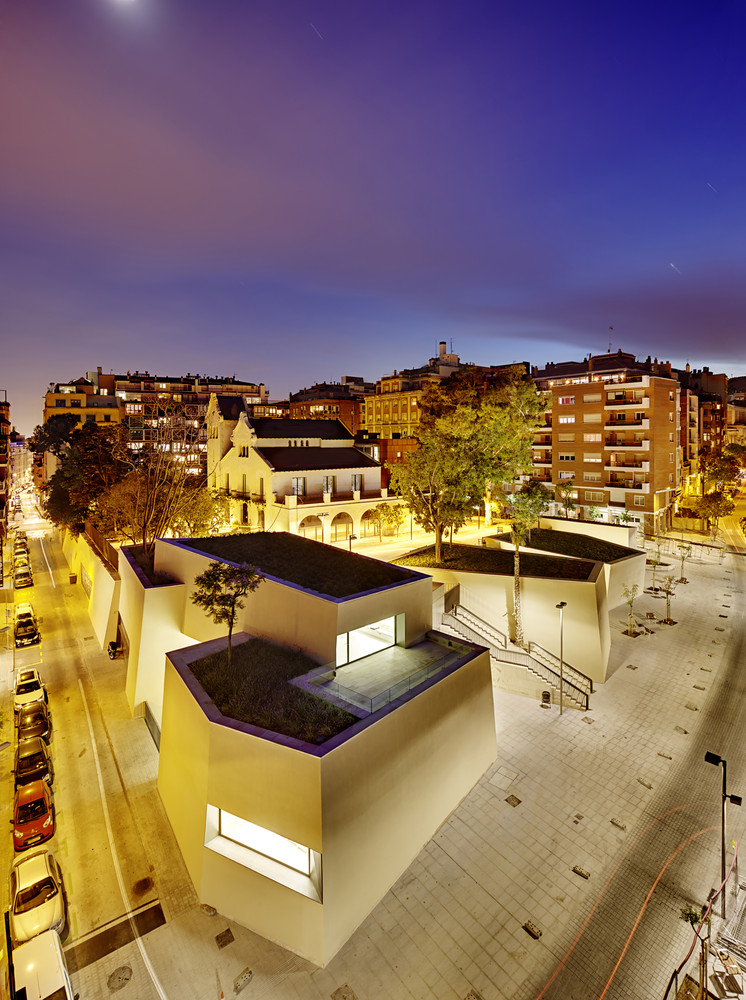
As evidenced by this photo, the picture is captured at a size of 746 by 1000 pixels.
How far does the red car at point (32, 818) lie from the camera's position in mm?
15305

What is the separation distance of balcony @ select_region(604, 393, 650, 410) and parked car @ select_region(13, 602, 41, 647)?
5616 cm

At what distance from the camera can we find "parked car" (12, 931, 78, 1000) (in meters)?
10.8

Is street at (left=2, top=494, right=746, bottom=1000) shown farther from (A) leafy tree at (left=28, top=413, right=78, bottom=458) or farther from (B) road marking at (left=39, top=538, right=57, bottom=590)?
(A) leafy tree at (left=28, top=413, right=78, bottom=458)

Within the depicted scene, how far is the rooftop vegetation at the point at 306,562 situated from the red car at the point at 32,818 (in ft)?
34.8

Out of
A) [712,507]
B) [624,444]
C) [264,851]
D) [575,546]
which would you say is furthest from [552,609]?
[712,507]

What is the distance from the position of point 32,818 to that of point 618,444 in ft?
181

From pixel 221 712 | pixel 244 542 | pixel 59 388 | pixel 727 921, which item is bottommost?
pixel 727 921

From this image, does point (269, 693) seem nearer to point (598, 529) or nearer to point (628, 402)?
point (598, 529)

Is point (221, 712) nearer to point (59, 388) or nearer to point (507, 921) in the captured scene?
point (507, 921)

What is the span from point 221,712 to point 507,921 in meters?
9.63

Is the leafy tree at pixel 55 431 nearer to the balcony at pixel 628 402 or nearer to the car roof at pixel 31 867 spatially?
the car roof at pixel 31 867

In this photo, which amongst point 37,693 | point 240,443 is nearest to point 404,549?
point 240,443

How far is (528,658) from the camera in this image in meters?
24.9

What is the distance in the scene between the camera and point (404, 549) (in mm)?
36969
